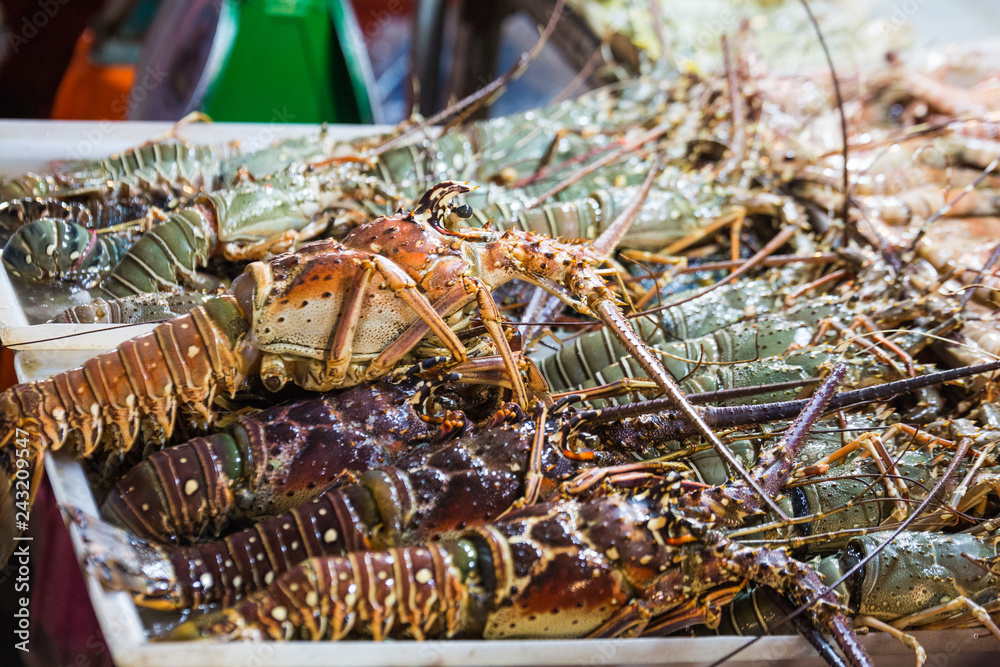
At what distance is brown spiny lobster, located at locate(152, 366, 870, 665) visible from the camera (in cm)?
165

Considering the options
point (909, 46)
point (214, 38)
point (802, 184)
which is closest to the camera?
point (802, 184)

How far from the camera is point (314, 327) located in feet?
6.82

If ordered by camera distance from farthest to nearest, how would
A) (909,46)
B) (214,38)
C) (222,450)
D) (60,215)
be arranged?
(909,46) < (214,38) < (60,215) < (222,450)

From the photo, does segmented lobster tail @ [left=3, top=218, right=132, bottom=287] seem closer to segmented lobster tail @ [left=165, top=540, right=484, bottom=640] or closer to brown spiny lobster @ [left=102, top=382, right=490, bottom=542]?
brown spiny lobster @ [left=102, top=382, right=490, bottom=542]

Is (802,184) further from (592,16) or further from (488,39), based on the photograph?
(488,39)

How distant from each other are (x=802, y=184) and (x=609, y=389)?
81.1 inches

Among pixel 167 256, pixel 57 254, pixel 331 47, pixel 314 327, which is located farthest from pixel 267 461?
pixel 331 47

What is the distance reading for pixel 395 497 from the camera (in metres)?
1.85

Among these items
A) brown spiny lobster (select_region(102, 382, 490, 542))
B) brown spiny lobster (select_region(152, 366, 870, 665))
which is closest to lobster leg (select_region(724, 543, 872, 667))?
brown spiny lobster (select_region(152, 366, 870, 665))

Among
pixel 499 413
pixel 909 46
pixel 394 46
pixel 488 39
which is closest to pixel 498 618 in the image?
pixel 499 413

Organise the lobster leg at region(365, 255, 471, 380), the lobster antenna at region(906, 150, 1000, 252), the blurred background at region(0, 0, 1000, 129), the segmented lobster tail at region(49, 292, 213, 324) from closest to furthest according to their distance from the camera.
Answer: the lobster leg at region(365, 255, 471, 380), the segmented lobster tail at region(49, 292, 213, 324), the lobster antenna at region(906, 150, 1000, 252), the blurred background at region(0, 0, 1000, 129)

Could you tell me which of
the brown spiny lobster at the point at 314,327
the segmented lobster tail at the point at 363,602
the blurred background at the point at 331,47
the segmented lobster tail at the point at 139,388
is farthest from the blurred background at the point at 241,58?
the segmented lobster tail at the point at 363,602

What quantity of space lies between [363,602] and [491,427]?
1.96 ft

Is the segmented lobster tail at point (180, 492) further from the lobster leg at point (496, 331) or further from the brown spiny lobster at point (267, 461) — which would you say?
the lobster leg at point (496, 331)
